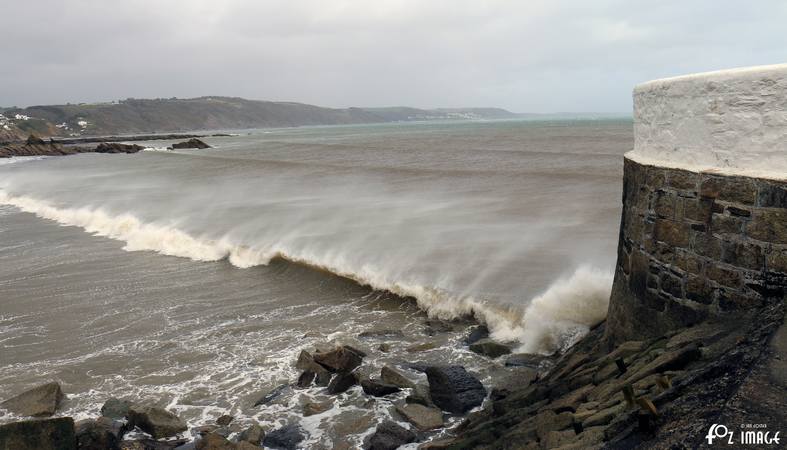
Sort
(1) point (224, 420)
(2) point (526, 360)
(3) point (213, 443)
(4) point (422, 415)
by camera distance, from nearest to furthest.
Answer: (3) point (213, 443) < (4) point (422, 415) < (1) point (224, 420) < (2) point (526, 360)

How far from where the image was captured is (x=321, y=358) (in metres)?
8.13

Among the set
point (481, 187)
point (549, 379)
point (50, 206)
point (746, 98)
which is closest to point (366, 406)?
point (549, 379)

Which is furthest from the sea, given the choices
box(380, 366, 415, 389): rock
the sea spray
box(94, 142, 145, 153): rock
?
box(94, 142, 145, 153): rock

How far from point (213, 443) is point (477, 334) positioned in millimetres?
4745

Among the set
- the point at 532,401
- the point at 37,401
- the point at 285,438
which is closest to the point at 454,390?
the point at 532,401

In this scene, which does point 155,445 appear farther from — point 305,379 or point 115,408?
point 305,379

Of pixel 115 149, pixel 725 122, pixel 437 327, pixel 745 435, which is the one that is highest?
pixel 115 149

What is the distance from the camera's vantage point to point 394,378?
7.60 meters

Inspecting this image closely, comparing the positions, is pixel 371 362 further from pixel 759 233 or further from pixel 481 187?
pixel 481 187

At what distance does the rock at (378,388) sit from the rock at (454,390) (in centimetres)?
52

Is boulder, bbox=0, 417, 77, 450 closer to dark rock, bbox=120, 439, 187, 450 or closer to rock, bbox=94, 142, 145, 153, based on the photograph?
dark rock, bbox=120, 439, 187, 450

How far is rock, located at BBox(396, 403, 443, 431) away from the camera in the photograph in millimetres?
6575

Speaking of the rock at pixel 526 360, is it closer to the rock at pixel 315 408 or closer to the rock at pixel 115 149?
the rock at pixel 315 408

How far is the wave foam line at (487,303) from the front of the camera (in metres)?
9.10
